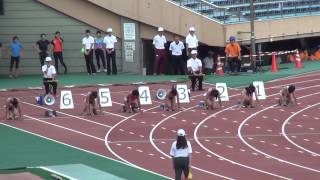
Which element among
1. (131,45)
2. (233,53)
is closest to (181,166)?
(233,53)

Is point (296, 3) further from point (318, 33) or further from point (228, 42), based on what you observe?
point (228, 42)

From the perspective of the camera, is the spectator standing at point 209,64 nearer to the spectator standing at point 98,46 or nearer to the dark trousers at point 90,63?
the spectator standing at point 98,46

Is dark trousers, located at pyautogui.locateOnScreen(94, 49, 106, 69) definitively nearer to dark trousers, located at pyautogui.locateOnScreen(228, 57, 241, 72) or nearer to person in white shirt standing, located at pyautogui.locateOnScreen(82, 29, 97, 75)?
person in white shirt standing, located at pyautogui.locateOnScreen(82, 29, 97, 75)

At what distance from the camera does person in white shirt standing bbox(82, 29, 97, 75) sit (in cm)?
3503

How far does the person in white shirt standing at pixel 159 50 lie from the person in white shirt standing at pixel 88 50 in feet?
7.66

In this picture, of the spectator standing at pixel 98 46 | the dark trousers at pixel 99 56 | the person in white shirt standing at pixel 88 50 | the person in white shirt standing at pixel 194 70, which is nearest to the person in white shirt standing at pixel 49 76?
the person in white shirt standing at pixel 194 70

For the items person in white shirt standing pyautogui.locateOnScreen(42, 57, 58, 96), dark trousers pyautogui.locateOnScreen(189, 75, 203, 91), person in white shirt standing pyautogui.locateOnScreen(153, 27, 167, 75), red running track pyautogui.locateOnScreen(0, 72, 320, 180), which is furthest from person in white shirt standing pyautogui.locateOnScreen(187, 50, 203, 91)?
person in white shirt standing pyautogui.locateOnScreen(42, 57, 58, 96)

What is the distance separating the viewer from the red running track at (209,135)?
19.9m

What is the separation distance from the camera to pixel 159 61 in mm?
35031

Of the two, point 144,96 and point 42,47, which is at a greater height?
point 42,47

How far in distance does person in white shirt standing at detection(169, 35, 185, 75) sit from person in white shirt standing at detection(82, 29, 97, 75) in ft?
9.95

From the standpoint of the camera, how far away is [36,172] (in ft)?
61.1

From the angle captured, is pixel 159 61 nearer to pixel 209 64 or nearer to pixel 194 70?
pixel 209 64

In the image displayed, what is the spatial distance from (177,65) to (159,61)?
682 millimetres
